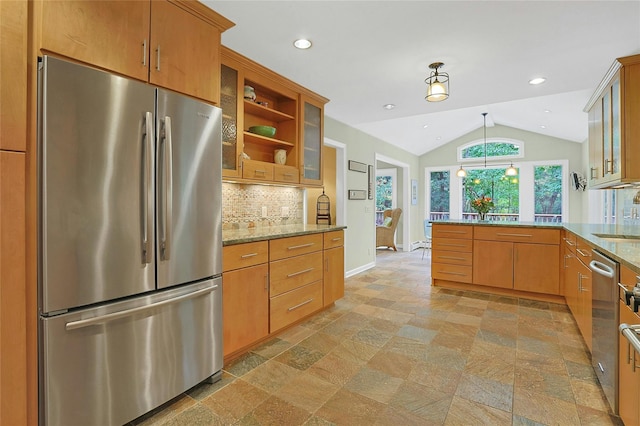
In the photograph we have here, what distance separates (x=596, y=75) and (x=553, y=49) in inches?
36.6

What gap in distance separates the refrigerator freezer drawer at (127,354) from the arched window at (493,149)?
794 cm

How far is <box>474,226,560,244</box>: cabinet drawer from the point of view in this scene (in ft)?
12.2

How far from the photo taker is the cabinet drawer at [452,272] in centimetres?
423

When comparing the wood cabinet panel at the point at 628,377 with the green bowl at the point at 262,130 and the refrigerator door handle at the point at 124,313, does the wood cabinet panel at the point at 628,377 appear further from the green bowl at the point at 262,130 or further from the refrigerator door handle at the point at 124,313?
the green bowl at the point at 262,130

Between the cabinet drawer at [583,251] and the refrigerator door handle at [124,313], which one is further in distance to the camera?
the cabinet drawer at [583,251]

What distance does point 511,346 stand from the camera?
8.60ft

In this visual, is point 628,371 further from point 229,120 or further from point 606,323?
point 229,120

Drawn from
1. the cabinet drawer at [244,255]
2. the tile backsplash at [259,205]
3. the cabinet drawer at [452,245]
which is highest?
the tile backsplash at [259,205]

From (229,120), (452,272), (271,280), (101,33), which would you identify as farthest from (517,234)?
(101,33)

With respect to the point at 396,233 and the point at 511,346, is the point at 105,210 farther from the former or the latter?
the point at 396,233

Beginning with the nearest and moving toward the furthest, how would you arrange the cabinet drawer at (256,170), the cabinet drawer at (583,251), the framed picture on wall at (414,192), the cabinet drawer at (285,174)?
the cabinet drawer at (583,251) → the cabinet drawer at (256,170) → the cabinet drawer at (285,174) → the framed picture on wall at (414,192)

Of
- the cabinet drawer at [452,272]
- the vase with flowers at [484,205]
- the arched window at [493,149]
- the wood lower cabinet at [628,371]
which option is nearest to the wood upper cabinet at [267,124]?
the cabinet drawer at [452,272]

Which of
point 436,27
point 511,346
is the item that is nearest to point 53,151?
point 436,27

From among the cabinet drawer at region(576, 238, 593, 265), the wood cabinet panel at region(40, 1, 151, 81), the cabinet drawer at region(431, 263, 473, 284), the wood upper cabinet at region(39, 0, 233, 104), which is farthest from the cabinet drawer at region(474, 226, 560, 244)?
the wood cabinet panel at region(40, 1, 151, 81)
